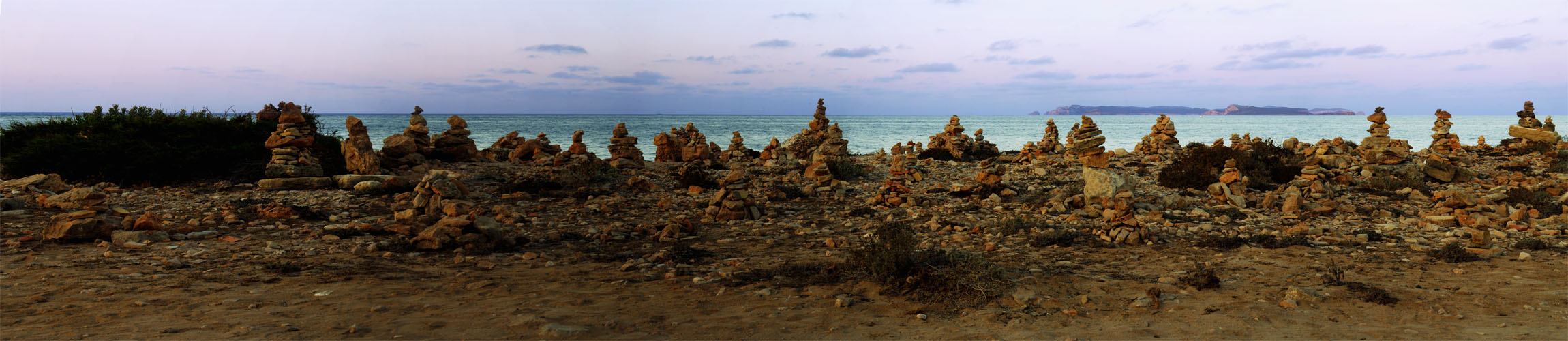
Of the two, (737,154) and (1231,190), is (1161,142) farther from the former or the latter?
(737,154)

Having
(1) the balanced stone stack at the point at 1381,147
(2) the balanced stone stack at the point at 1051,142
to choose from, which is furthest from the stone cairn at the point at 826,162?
(1) the balanced stone stack at the point at 1381,147

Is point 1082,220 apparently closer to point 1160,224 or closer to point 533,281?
point 1160,224

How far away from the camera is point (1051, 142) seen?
27.4 metres

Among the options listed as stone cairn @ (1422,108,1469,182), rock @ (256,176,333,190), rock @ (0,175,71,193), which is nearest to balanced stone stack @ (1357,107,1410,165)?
stone cairn @ (1422,108,1469,182)

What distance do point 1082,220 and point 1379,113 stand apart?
17.7 m

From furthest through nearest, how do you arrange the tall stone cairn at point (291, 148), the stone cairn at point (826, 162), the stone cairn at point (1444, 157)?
the stone cairn at point (1444, 157), the stone cairn at point (826, 162), the tall stone cairn at point (291, 148)

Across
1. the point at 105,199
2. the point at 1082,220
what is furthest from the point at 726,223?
the point at 105,199

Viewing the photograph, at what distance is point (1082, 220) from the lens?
11.4 metres

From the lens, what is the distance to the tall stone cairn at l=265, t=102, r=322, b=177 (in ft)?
48.5

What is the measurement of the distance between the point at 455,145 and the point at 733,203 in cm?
1243

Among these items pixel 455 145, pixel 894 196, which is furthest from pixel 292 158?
pixel 894 196

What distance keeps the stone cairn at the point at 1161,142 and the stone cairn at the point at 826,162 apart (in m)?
11.1

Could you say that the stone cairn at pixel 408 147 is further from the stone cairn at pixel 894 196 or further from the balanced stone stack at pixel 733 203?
the stone cairn at pixel 894 196

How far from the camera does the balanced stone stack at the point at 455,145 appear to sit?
20.2 m
